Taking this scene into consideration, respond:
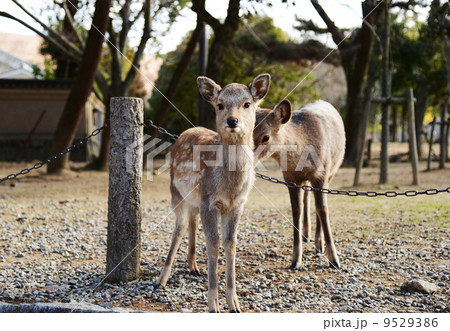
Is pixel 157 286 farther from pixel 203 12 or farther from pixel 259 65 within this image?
pixel 259 65

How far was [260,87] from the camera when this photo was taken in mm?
4059

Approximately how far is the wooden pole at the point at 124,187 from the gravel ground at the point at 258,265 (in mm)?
256

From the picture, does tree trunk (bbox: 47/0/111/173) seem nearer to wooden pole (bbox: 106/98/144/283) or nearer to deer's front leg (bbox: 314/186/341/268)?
wooden pole (bbox: 106/98/144/283)

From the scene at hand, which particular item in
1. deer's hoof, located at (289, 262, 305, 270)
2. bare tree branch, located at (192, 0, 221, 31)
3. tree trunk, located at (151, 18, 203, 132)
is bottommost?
deer's hoof, located at (289, 262, 305, 270)

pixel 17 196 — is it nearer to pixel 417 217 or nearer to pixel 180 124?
pixel 417 217

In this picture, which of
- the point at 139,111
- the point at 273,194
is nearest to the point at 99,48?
the point at 273,194

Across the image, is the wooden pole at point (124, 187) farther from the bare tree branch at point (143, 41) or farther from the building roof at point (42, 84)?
the building roof at point (42, 84)

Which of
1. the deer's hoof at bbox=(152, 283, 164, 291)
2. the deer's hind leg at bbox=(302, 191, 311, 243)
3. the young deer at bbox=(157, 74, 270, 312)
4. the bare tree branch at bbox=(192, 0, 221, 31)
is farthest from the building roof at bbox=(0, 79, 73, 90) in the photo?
the young deer at bbox=(157, 74, 270, 312)

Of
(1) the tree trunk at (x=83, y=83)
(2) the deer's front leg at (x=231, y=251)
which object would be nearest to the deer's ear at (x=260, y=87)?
(2) the deer's front leg at (x=231, y=251)

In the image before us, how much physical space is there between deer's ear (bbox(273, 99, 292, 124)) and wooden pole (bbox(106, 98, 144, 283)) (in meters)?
1.44

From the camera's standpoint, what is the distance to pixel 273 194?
11.3m

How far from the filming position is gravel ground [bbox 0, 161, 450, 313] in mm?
4316

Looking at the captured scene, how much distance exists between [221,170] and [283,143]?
1572 millimetres

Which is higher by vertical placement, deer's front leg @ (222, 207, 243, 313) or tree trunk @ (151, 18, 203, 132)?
tree trunk @ (151, 18, 203, 132)
